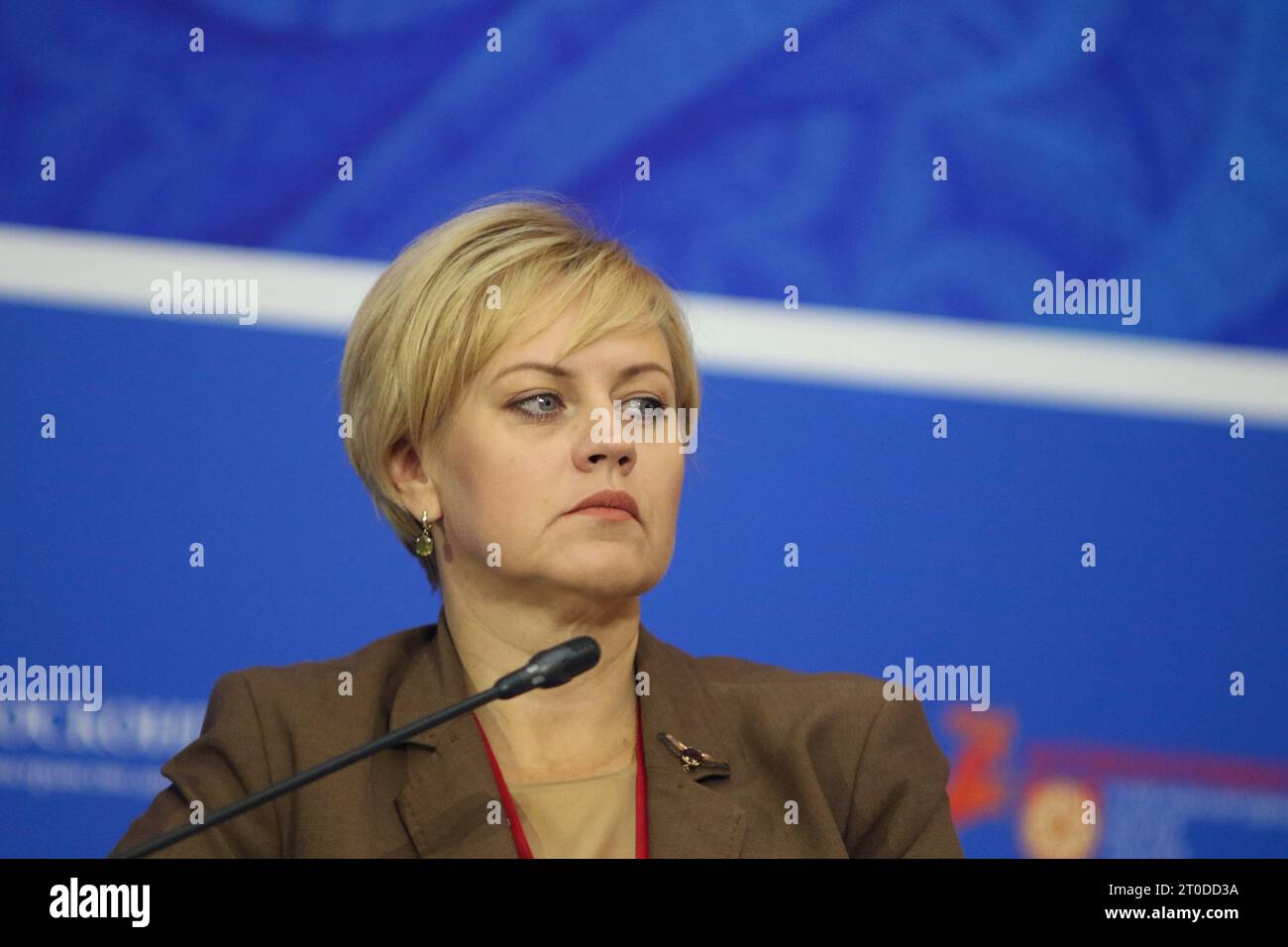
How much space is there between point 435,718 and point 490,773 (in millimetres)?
367

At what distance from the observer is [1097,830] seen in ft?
9.98

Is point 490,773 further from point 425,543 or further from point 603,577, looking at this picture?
point 425,543

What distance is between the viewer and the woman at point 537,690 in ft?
7.09

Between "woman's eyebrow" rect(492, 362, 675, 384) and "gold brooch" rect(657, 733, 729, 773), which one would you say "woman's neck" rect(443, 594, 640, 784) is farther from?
"woman's eyebrow" rect(492, 362, 675, 384)

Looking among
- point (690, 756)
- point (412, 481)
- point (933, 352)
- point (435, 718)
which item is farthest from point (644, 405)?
point (933, 352)

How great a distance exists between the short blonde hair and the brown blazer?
31 centimetres

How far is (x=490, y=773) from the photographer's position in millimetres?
2189

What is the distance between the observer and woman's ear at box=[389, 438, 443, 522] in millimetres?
2402

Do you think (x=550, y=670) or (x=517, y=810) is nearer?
(x=550, y=670)

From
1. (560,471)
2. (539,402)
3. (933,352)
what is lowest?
(560,471)

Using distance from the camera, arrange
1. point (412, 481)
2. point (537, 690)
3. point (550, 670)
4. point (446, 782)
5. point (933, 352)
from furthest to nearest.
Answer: point (933, 352) → point (412, 481) → point (537, 690) → point (446, 782) → point (550, 670)

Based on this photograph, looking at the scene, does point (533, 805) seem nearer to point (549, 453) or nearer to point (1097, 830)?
point (549, 453)

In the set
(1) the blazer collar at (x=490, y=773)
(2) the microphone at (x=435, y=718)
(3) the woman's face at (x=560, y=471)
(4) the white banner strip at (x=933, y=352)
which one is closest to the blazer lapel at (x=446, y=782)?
(1) the blazer collar at (x=490, y=773)

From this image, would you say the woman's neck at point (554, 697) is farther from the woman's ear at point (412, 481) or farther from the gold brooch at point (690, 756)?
the woman's ear at point (412, 481)
